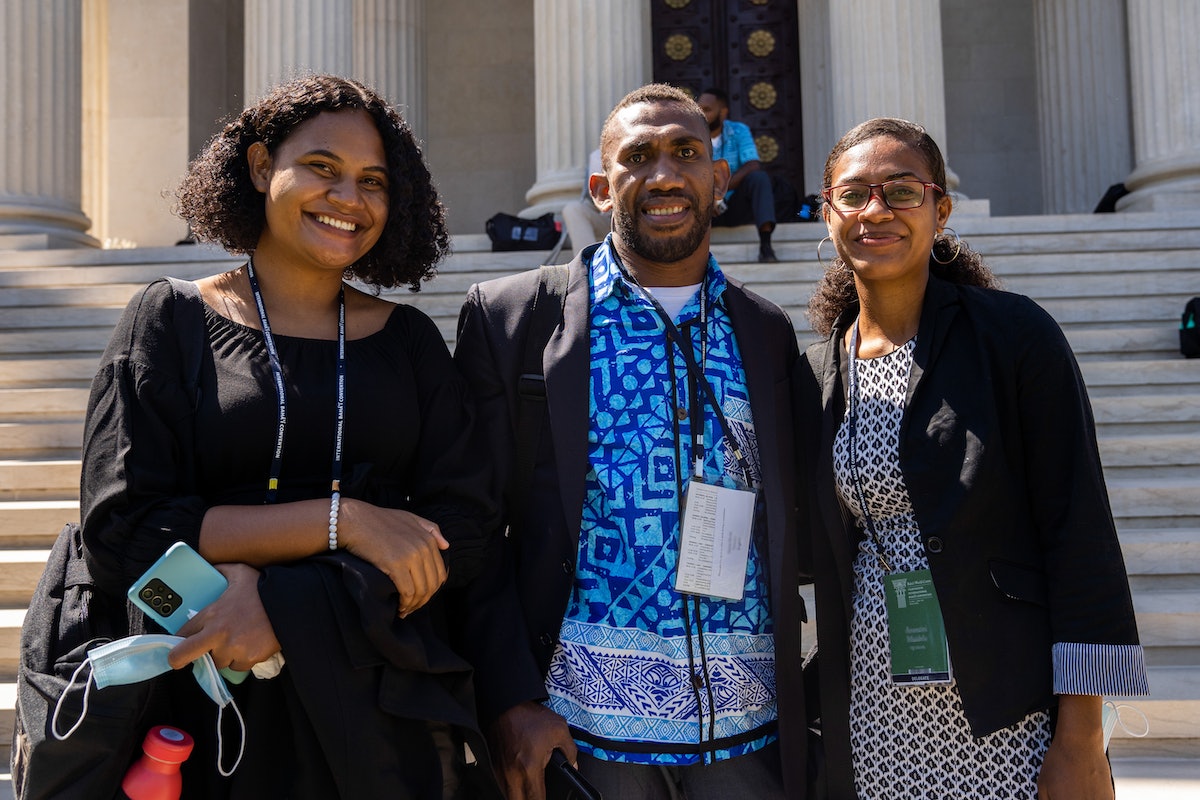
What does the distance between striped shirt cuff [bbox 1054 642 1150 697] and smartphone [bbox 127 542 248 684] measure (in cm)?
165

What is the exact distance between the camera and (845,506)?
2.67 metres

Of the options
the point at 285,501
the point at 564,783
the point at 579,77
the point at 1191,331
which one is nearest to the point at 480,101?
the point at 579,77

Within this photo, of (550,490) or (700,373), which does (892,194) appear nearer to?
(700,373)

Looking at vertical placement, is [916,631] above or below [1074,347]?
below

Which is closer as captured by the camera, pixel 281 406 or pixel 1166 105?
pixel 281 406

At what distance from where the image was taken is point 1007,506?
2.42m

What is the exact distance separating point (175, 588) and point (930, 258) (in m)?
1.98

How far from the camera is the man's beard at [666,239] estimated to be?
2814 millimetres

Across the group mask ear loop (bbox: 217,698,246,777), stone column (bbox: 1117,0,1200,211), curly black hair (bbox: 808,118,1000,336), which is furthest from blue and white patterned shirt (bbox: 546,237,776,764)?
stone column (bbox: 1117,0,1200,211)

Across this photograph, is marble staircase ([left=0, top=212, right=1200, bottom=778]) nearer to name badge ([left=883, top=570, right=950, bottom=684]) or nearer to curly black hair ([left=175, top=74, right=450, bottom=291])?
name badge ([left=883, top=570, right=950, bottom=684])

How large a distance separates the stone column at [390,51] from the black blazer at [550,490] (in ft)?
36.3

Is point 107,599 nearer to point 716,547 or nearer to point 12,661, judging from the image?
point 716,547

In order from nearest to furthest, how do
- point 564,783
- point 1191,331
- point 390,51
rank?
1. point 564,783
2. point 1191,331
3. point 390,51

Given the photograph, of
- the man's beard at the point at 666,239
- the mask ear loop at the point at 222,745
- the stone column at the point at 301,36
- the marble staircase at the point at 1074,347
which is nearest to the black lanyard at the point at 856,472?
the man's beard at the point at 666,239
